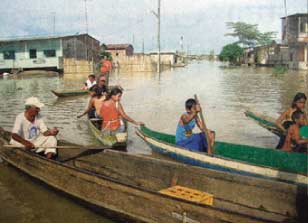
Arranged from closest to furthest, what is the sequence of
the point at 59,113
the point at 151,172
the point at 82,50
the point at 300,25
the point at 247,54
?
the point at 151,172 → the point at 59,113 → the point at 300,25 → the point at 82,50 → the point at 247,54

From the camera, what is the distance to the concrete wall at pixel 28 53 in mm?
34938

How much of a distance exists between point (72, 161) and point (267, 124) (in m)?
4.46

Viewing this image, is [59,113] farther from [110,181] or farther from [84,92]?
[110,181]

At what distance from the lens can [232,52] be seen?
51.7 meters

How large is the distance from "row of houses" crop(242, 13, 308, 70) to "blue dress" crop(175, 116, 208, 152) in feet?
80.6

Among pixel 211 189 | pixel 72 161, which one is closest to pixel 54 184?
pixel 72 161

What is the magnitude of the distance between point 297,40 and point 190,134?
105 feet

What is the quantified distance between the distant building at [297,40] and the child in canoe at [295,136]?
27962 mm

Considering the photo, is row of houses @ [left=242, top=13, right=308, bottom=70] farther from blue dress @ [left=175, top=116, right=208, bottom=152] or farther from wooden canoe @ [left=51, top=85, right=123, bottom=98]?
blue dress @ [left=175, top=116, right=208, bottom=152]

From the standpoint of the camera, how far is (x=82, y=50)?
40531 millimetres

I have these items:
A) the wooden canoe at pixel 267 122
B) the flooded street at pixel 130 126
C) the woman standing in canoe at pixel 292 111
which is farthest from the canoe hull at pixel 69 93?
the woman standing in canoe at pixel 292 111

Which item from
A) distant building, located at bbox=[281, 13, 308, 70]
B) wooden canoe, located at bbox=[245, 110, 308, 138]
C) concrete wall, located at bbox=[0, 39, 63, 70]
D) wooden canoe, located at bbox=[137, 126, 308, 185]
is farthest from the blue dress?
concrete wall, located at bbox=[0, 39, 63, 70]

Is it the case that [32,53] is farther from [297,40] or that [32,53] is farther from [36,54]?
[297,40]

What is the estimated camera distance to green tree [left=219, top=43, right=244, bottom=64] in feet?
168
